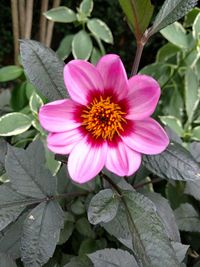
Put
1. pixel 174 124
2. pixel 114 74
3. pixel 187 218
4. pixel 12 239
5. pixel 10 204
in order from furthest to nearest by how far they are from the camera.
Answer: pixel 174 124, pixel 187 218, pixel 12 239, pixel 10 204, pixel 114 74

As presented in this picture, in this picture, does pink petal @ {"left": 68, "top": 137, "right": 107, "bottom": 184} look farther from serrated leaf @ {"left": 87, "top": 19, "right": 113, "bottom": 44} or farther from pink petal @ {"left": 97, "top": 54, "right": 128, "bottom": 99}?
serrated leaf @ {"left": 87, "top": 19, "right": 113, "bottom": 44}

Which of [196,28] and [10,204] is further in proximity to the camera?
[196,28]

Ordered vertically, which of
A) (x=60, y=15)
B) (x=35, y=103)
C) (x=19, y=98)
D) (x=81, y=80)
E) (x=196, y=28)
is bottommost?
(x=19, y=98)

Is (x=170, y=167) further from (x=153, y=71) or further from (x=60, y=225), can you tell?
(x=153, y=71)

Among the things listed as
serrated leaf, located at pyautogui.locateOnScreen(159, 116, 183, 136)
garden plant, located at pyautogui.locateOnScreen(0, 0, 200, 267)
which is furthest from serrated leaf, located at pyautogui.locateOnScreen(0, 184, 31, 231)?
serrated leaf, located at pyautogui.locateOnScreen(159, 116, 183, 136)

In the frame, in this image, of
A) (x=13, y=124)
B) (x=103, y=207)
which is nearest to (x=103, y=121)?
(x=103, y=207)

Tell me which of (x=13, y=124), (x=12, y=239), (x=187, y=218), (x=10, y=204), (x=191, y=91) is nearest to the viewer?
(x=10, y=204)

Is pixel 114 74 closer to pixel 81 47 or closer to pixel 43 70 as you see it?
pixel 43 70
